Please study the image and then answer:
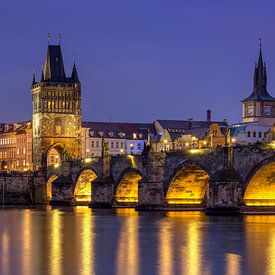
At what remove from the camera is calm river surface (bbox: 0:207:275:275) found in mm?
37469

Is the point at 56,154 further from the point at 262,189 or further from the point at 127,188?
the point at 262,189

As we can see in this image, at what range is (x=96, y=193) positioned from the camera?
9006 cm

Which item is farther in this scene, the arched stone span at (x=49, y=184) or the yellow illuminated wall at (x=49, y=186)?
the yellow illuminated wall at (x=49, y=186)

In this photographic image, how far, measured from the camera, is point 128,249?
4456 centimetres

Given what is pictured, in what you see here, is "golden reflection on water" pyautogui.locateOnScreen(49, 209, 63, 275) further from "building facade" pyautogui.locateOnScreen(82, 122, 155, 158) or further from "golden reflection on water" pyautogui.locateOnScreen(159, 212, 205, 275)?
"building facade" pyautogui.locateOnScreen(82, 122, 155, 158)

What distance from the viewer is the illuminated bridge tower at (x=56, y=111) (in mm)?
127938

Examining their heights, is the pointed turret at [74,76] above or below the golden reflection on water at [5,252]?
above

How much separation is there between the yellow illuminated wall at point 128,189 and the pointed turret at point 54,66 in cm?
4312

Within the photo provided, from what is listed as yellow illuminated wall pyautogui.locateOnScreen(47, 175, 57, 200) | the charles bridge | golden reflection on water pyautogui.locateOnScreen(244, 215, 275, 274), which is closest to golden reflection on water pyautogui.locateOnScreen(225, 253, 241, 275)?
golden reflection on water pyautogui.locateOnScreen(244, 215, 275, 274)

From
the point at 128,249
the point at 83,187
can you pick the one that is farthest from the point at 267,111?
the point at 128,249

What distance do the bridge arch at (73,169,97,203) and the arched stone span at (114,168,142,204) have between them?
1283 centimetres

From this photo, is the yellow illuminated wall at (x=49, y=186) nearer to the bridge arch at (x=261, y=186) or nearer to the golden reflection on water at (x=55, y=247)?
the golden reflection on water at (x=55, y=247)

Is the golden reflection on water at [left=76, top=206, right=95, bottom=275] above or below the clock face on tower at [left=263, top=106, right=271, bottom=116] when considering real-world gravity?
below

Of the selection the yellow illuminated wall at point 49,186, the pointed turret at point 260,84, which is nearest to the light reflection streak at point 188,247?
the yellow illuminated wall at point 49,186
